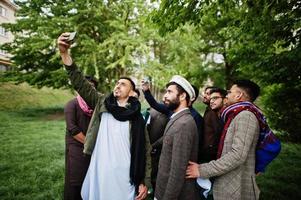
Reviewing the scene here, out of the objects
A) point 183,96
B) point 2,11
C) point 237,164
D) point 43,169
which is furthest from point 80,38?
point 2,11

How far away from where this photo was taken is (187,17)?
5891mm

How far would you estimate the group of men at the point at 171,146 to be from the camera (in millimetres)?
2678

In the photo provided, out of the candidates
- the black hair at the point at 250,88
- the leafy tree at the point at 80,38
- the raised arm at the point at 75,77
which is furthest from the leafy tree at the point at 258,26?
the leafy tree at the point at 80,38

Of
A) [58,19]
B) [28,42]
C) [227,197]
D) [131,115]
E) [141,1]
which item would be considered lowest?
[227,197]

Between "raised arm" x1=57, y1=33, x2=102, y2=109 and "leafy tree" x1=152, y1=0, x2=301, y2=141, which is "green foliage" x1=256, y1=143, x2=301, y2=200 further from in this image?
"raised arm" x1=57, y1=33, x2=102, y2=109

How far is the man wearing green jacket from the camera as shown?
10.3 ft

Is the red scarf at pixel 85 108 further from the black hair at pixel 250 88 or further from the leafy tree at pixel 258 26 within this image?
the leafy tree at pixel 258 26

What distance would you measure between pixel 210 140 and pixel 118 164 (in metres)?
1.22

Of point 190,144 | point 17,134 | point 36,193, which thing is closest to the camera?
point 190,144

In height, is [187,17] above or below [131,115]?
above

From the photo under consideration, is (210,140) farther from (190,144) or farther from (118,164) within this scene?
(118,164)

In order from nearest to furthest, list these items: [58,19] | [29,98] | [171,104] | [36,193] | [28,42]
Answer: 1. [171,104]
2. [36,193]
3. [58,19]
4. [28,42]
5. [29,98]

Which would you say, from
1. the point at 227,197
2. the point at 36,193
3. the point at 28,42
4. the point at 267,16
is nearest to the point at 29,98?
the point at 28,42

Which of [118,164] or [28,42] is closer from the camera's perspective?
[118,164]
